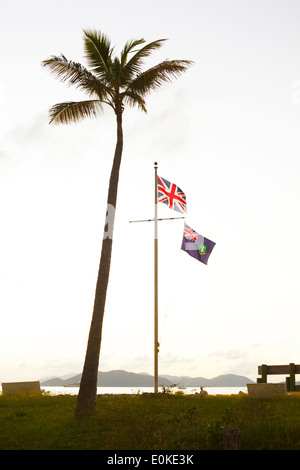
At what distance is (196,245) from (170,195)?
10.0ft

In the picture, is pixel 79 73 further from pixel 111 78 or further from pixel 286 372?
pixel 286 372

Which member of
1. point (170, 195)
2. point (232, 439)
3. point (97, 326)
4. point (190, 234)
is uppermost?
point (170, 195)

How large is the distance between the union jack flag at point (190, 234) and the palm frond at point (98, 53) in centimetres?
830

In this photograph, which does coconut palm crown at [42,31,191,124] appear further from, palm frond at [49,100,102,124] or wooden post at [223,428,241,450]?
wooden post at [223,428,241,450]

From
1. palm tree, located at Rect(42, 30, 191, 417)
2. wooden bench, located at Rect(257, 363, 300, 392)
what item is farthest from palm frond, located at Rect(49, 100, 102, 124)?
wooden bench, located at Rect(257, 363, 300, 392)

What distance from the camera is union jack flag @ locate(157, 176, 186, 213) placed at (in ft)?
86.4

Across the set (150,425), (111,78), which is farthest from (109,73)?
(150,425)

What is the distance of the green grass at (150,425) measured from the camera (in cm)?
1271

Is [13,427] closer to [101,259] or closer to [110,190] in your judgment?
[101,259]

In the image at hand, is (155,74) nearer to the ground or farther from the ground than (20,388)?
farther from the ground

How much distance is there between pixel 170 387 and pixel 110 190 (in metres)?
10.0

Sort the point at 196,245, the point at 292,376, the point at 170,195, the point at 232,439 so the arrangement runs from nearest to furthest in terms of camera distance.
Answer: the point at 232,439 → the point at 292,376 → the point at 196,245 → the point at 170,195

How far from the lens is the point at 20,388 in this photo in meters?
25.1
